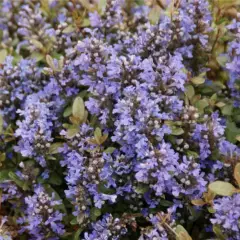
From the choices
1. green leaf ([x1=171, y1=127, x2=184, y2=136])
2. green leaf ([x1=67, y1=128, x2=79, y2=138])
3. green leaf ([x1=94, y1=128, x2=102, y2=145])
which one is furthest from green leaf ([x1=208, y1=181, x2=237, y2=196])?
green leaf ([x1=67, y1=128, x2=79, y2=138])

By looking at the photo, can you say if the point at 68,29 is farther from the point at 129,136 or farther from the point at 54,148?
the point at 129,136

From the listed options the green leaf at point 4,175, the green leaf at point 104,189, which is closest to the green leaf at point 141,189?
the green leaf at point 104,189

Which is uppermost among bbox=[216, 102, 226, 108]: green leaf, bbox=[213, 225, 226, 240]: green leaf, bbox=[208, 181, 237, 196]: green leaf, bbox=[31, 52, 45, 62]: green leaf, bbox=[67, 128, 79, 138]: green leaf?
bbox=[31, 52, 45, 62]: green leaf

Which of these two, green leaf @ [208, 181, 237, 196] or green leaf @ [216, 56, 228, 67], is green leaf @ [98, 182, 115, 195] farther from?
green leaf @ [216, 56, 228, 67]

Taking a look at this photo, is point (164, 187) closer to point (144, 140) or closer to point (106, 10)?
point (144, 140)

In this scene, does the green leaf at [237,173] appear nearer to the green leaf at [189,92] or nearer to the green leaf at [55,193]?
the green leaf at [189,92]

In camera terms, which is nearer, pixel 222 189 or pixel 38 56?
pixel 222 189

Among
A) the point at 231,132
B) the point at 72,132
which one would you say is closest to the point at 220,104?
the point at 231,132

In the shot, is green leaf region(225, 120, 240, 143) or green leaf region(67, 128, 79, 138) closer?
green leaf region(67, 128, 79, 138)

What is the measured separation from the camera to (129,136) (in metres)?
2.22

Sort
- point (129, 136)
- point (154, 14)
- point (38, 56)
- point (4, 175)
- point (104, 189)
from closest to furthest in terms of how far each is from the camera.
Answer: point (129, 136)
point (104, 189)
point (4, 175)
point (154, 14)
point (38, 56)

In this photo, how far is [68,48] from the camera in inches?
114

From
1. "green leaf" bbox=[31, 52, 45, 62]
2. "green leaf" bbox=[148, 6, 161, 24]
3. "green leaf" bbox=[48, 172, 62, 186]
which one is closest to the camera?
"green leaf" bbox=[48, 172, 62, 186]

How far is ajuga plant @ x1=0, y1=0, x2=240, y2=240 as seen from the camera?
86.4 inches
